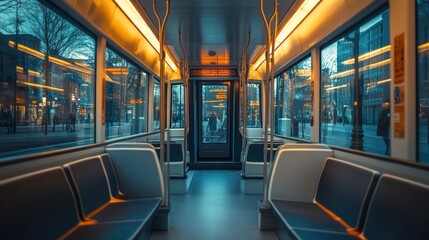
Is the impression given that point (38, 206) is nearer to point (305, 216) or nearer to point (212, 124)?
point (305, 216)

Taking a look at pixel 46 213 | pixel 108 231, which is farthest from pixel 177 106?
pixel 46 213

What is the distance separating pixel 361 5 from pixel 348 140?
5.05 ft

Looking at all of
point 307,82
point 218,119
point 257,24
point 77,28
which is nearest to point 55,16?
point 77,28

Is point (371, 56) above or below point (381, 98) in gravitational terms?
above

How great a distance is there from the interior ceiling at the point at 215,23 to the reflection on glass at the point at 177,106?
6.72 ft

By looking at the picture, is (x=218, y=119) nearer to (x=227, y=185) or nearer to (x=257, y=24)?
(x=227, y=185)

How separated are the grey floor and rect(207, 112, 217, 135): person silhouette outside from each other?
252 centimetres

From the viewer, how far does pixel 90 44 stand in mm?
4160

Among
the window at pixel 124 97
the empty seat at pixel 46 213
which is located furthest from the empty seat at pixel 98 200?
the window at pixel 124 97

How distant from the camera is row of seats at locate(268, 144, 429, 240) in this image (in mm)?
2049

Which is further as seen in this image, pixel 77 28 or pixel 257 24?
pixel 257 24

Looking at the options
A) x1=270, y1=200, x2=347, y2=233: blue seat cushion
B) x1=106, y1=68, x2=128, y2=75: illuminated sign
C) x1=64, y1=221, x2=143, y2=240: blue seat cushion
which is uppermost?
x1=106, y1=68, x2=128, y2=75: illuminated sign

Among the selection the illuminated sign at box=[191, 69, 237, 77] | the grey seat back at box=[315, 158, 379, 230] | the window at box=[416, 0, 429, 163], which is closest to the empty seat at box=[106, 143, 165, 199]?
the grey seat back at box=[315, 158, 379, 230]

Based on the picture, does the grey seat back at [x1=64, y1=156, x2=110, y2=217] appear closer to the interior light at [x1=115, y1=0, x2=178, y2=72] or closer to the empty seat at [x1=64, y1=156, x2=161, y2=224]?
the empty seat at [x1=64, y1=156, x2=161, y2=224]
